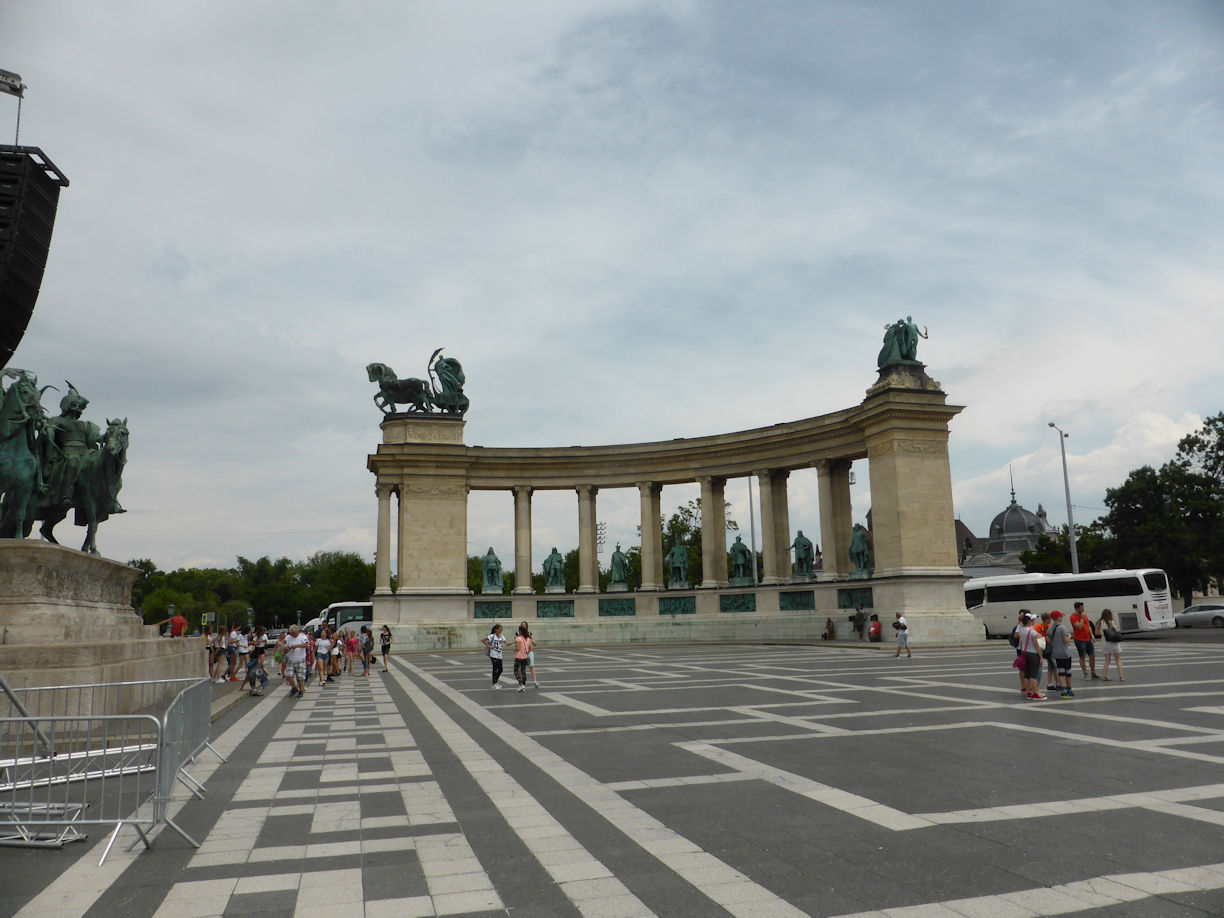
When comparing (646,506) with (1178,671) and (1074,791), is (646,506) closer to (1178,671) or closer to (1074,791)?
(1178,671)

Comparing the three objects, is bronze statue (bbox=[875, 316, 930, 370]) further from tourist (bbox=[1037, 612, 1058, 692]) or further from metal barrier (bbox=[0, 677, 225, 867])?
metal barrier (bbox=[0, 677, 225, 867])

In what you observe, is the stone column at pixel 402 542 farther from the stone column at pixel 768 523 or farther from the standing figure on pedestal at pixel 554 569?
the stone column at pixel 768 523

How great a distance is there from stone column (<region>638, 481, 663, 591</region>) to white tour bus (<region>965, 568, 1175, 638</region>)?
57.2ft

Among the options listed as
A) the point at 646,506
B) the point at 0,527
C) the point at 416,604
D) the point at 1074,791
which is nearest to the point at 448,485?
the point at 416,604

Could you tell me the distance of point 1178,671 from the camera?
2348 cm

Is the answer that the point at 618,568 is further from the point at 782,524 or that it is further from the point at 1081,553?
the point at 1081,553

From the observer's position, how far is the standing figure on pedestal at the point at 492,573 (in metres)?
50.9

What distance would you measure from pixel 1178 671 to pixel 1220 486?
51.0 m

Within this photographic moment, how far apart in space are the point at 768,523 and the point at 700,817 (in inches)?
1614

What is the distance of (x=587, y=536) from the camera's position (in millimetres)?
51281

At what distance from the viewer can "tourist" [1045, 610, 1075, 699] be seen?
58.5 feet

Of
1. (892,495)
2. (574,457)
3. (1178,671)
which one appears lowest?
(1178,671)

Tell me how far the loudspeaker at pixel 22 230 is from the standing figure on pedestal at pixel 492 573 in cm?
3415

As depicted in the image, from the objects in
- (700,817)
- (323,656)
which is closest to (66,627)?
(323,656)
